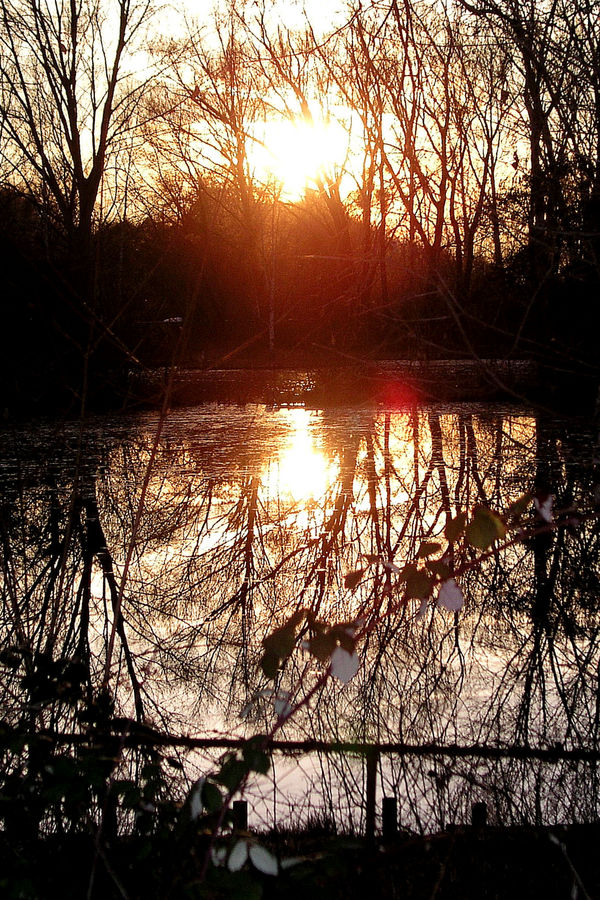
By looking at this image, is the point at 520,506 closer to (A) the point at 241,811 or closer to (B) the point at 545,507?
(B) the point at 545,507

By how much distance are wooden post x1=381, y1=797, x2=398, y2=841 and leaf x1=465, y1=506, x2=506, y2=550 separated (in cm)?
78

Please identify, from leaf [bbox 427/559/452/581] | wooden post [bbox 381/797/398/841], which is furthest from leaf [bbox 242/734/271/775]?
wooden post [bbox 381/797/398/841]

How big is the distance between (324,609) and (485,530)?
1.95 m

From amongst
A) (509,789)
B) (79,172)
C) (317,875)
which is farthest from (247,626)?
(79,172)

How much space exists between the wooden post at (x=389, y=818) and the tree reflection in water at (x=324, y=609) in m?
0.07

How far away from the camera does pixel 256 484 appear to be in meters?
6.02

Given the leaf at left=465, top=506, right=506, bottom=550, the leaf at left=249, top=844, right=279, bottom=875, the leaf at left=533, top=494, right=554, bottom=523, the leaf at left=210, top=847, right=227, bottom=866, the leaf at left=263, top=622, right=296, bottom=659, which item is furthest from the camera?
the leaf at left=533, top=494, right=554, bottom=523

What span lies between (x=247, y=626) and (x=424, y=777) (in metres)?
1.23

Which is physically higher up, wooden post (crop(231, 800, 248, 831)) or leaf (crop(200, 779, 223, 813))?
leaf (crop(200, 779, 223, 813))

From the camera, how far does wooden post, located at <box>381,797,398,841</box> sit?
197 cm

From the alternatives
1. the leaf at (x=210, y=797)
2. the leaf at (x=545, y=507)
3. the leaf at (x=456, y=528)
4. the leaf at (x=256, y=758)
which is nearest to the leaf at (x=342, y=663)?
the leaf at (x=256, y=758)

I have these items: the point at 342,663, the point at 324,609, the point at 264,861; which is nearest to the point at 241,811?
the point at 342,663

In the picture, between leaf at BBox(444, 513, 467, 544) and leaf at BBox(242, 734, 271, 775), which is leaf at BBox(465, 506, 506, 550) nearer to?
leaf at BBox(444, 513, 467, 544)

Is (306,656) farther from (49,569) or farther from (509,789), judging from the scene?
(49,569)
